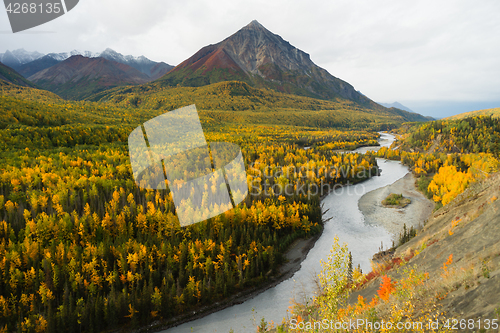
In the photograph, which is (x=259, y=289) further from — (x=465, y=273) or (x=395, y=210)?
(x=395, y=210)

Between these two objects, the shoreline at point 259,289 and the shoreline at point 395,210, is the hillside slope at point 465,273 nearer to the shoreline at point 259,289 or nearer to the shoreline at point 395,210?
the shoreline at point 259,289

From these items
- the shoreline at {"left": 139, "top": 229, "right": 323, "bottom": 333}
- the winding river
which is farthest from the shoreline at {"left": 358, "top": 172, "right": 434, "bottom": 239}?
the shoreline at {"left": 139, "top": 229, "right": 323, "bottom": 333}

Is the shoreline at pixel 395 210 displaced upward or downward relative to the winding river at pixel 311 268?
upward

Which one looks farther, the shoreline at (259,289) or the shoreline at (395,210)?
the shoreline at (395,210)

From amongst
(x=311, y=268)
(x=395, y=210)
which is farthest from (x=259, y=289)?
(x=395, y=210)

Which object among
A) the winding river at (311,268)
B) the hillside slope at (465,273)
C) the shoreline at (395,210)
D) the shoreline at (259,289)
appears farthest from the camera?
the shoreline at (395,210)

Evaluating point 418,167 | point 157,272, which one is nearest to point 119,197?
point 157,272

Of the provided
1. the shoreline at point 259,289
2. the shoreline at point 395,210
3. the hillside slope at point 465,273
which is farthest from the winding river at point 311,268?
the hillside slope at point 465,273

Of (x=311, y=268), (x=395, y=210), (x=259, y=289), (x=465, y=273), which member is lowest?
(x=259, y=289)
